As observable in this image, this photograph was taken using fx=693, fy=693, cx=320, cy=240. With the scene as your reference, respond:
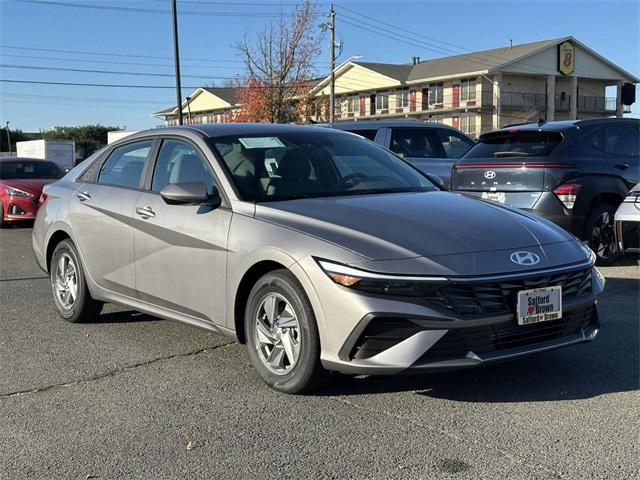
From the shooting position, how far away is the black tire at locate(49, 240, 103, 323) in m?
5.73

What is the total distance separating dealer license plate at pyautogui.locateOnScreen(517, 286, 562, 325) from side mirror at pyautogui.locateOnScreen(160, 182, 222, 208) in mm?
1974

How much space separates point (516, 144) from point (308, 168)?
445cm

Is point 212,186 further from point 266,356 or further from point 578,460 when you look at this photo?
point 578,460

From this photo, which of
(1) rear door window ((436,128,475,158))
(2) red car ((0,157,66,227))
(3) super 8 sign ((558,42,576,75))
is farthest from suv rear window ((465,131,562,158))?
(3) super 8 sign ((558,42,576,75))

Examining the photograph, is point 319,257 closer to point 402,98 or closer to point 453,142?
point 453,142

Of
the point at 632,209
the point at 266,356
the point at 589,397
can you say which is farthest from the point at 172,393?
the point at 632,209

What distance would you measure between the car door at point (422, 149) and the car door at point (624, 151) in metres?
2.75

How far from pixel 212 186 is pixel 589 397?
2656mm

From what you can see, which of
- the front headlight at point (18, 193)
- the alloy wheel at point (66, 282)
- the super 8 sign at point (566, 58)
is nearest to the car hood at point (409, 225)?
the alloy wheel at point (66, 282)

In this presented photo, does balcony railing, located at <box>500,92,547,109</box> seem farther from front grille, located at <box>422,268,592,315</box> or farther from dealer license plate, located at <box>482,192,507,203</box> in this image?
front grille, located at <box>422,268,592,315</box>

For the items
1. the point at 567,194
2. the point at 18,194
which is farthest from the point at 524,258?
the point at 18,194

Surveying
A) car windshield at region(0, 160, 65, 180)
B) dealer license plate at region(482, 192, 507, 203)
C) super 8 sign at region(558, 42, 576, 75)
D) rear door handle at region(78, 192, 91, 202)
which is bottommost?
dealer license plate at region(482, 192, 507, 203)

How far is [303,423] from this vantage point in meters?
3.60

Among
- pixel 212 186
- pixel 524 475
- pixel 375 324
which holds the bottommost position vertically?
pixel 524 475
